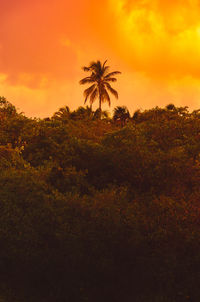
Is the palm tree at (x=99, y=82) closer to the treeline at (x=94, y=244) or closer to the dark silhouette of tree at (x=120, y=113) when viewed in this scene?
the dark silhouette of tree at (x=120, y=113)

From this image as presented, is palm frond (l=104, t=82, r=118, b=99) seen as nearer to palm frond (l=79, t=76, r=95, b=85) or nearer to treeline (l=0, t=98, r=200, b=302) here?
palm frond (l=79, t=76, r=95, b=85)

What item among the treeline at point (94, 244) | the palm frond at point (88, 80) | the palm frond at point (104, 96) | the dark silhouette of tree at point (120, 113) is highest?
the palm frond at point (88, 80)

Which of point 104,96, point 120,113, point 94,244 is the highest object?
point 104,96

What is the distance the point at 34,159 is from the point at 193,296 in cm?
874

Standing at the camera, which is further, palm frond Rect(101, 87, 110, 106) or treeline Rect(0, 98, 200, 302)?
palm frond Rect(101, 87, 110, 106)

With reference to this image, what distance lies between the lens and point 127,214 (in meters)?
11.6

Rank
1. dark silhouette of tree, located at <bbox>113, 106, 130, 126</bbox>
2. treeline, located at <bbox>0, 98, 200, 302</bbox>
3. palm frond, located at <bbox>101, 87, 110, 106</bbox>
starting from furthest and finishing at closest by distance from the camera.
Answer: palm frond, located at <bbox>101, 87, 110, 106</bbox>, dark silhouette of tree, located at <bbox>113, 106, 130, 126</bbox>, treeline, located at <bbox>0, 98, 200, 302</bbox>

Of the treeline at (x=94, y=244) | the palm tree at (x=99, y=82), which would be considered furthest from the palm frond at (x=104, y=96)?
the treeline at (x=94, y=244)

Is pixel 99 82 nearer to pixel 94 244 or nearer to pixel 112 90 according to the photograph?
pixel 112 90

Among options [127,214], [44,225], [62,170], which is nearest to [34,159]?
[62,170]

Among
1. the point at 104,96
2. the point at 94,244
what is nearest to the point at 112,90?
the point at 104,96

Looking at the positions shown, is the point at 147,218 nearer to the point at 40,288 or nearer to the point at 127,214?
the point at 127,214

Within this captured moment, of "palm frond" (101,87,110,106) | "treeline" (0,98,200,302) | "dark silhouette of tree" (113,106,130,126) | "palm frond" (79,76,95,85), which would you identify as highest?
"palm frond" (79,76,95,85)

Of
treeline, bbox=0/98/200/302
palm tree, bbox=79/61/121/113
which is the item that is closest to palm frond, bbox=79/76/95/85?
palm tree, bbox=79/61/121/113
